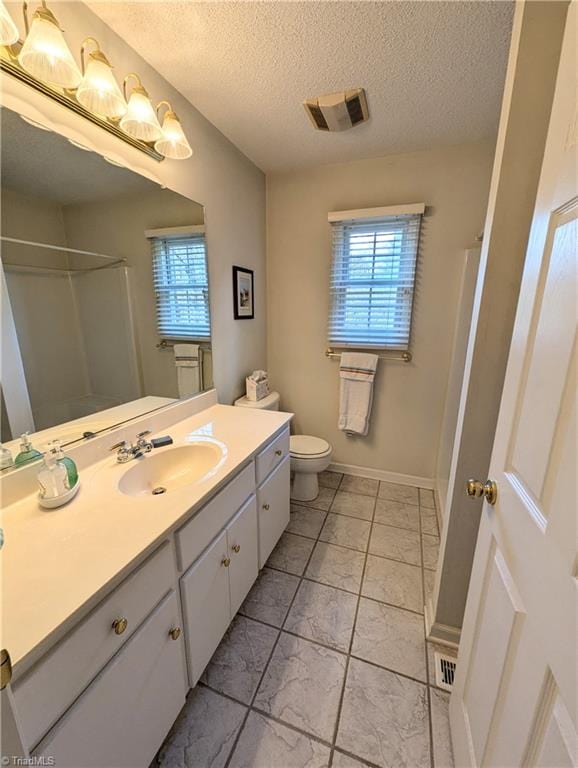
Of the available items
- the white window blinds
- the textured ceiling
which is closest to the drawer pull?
the white window blinds

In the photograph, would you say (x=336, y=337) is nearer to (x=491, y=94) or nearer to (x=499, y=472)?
(x=491, y=94)

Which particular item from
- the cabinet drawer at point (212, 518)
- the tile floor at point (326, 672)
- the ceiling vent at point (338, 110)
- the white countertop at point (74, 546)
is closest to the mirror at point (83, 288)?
the white countertop at point (74, 546)

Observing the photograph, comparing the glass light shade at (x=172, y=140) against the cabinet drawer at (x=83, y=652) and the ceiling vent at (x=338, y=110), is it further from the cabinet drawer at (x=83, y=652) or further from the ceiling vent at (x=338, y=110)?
the cabinet drawer at (x=83, y=652)

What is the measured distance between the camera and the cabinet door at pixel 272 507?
1534 millimetres

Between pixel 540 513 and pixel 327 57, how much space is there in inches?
70.5

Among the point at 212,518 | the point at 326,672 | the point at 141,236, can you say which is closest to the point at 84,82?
the point at 141,236

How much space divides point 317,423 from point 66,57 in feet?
7.88

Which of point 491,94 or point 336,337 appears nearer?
point 491,94

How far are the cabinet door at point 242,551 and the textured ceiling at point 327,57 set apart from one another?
6.17 ft

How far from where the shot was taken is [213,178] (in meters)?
1.79

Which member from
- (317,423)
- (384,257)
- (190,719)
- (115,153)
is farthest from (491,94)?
(190,719)

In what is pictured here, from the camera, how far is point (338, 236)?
228 centimetres

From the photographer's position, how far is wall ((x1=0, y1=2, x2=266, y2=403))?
104 cm

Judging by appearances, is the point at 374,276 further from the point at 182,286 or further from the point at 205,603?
the point at 205,603
